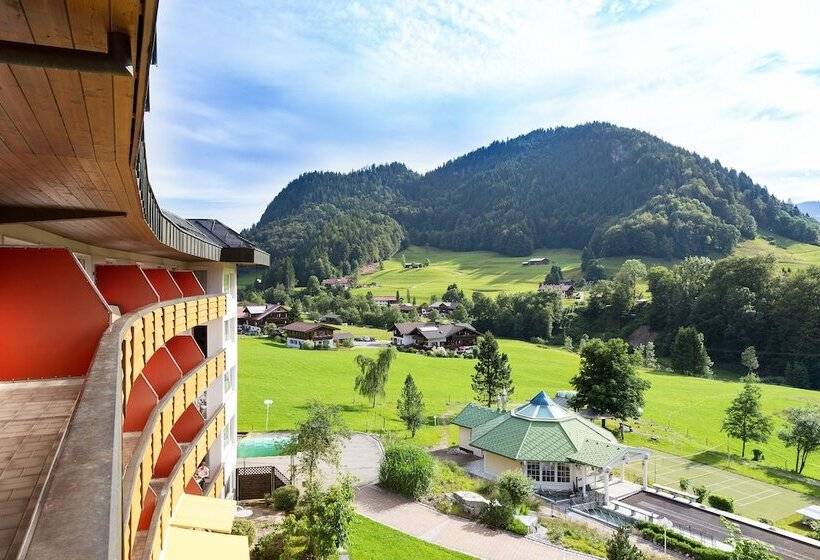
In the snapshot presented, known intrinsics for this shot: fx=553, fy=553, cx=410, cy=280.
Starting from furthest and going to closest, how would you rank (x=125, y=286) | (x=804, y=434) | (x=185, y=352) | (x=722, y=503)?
(x=804, y=434)
(x=722, y=503)
(x=185, y=352)
(x=125, y=286)

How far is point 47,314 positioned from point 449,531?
1985 centimetres

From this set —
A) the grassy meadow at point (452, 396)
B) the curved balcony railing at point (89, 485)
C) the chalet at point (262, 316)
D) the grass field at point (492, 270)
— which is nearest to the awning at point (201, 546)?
the curved balcony railing at point (89, 485)

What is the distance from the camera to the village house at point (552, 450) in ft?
98.3

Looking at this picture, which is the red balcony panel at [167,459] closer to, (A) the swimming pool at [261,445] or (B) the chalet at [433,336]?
(A) the swimming pool at [261,445]

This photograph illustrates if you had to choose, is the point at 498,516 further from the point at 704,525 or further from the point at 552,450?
the point at 704,525

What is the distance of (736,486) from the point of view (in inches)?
1268

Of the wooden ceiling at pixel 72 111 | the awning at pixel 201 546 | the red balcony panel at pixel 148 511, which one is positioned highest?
the wooden ceiling at pixel 72 111

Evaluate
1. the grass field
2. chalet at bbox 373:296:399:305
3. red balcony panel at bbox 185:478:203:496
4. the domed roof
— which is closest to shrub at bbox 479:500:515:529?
the domed roof

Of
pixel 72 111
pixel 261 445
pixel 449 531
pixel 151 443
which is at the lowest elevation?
pixel 449 531

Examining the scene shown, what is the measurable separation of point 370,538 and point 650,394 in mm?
42067

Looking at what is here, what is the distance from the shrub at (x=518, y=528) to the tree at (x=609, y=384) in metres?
21.2

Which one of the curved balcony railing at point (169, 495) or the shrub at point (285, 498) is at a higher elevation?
the curved balcony railing at point (169, 495)

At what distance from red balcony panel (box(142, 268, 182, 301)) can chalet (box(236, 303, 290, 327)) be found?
79.3 metres

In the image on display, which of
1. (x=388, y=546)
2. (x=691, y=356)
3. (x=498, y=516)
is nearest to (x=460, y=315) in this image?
(x=691, y=356)
